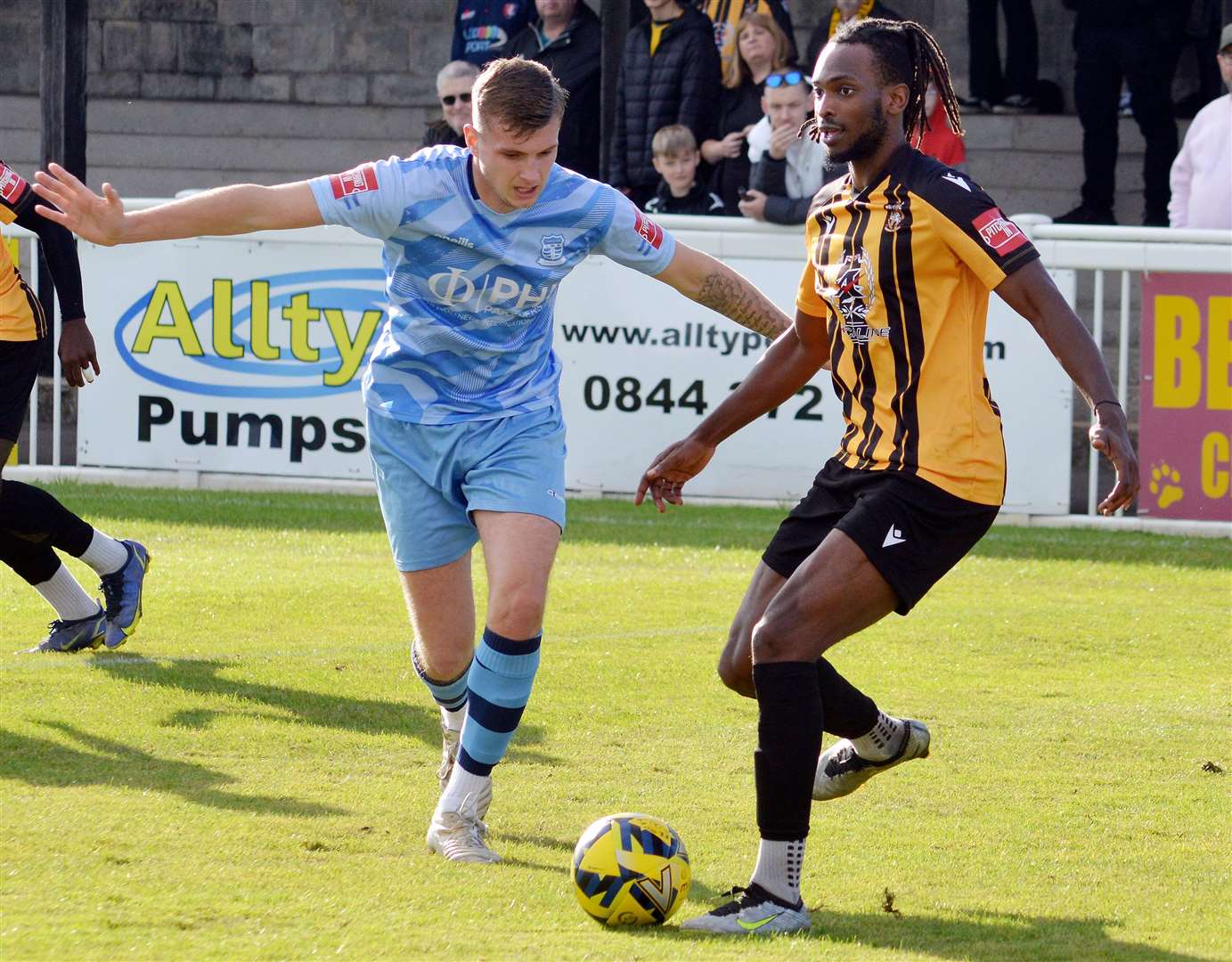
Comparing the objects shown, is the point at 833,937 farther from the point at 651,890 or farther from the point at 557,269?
the point at 557,269

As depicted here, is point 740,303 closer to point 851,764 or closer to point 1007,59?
point 851,764

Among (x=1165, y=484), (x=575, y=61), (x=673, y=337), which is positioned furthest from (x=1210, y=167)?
(x=575, y=61)

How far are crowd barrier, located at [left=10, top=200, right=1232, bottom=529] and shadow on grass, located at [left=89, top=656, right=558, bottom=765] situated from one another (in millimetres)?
4674

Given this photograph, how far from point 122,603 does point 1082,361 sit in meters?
4.54

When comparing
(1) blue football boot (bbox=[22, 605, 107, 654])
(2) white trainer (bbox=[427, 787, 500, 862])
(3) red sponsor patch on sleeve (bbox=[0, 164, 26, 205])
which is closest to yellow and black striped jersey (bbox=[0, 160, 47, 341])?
(3) red sponsor patch on sleeve (bbox=[0, 164, 26, 205])

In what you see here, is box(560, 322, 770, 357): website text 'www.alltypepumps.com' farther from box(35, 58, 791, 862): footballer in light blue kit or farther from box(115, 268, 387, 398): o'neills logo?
box(35, 58, 791, 862): footballer in light blue kit

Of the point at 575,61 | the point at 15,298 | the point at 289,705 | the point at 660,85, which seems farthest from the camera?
the point at 575,61

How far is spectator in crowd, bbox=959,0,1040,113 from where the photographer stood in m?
16.8

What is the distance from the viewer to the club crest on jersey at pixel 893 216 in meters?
4.76

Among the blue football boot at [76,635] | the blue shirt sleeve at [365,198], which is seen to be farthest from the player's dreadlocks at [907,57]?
the blue football boot at [76,635]

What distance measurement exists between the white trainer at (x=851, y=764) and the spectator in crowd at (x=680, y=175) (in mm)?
7678

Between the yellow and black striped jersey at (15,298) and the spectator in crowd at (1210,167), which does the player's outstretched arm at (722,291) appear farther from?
the spectator in crowd at (1210,167)

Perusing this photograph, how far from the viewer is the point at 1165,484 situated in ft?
37.2

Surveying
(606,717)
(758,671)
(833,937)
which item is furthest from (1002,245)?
(606,717)
